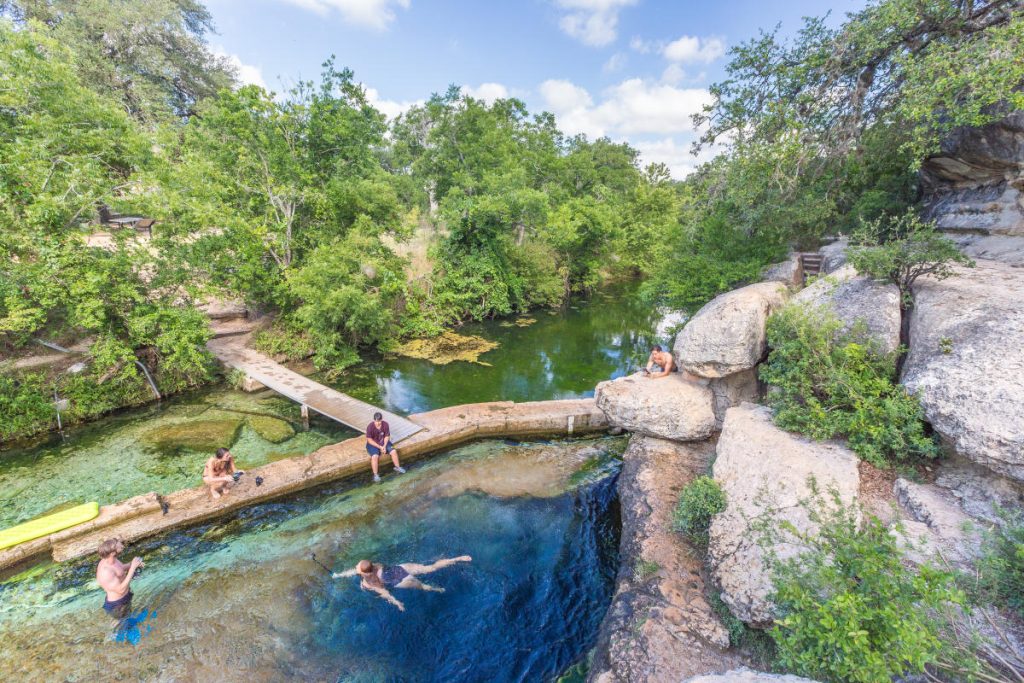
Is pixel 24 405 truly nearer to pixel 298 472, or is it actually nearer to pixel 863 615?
pixel 298 472

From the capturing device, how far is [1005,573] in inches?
146

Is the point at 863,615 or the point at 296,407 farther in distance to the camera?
the point at 296,407

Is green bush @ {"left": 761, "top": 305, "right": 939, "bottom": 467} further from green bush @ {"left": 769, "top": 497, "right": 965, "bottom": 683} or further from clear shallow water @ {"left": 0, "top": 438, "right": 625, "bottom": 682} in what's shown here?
clear shallow water @ {"left": 0, "top": 438, "right": 625, "bottom": 682}

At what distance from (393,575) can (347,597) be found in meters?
0.69

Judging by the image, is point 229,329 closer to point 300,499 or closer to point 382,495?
point 300,499

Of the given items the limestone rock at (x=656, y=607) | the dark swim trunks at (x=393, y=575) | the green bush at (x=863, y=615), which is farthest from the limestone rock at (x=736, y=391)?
the dark swim trunks at (x=393, y=575)

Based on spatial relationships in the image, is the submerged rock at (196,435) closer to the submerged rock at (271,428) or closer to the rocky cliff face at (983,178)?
the submerged rock at (271,428)

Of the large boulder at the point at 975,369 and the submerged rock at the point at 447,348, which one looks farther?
the submerged rock at the point at 447,348

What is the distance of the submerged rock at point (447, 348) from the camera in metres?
16.0

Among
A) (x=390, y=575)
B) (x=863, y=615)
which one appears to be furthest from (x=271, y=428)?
(x=863, y=615)

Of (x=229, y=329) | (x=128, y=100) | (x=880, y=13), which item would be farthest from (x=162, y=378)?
(x=128, y=100)

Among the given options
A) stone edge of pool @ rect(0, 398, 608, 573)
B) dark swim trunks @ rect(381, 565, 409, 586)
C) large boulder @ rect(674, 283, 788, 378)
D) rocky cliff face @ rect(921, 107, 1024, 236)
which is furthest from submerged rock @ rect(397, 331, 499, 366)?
rocky cliff face @ rect(921, 107, 1024, 236)

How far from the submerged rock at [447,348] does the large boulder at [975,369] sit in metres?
12.2

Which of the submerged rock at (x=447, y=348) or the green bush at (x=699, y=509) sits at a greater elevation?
the submerged rock at (x=447, y=348)
